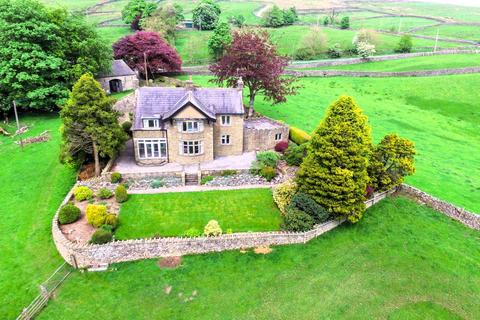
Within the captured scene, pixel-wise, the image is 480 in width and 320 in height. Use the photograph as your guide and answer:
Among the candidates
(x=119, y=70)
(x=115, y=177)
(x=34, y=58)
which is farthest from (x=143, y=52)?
(x=115, y=177)

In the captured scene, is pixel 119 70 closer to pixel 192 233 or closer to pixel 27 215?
pixel 27 215

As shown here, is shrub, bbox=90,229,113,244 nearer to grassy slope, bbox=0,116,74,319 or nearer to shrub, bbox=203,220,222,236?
grassy slope, bbox=0,116,74,319

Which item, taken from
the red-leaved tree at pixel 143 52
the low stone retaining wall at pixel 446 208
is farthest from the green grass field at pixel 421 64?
the low stone retaining wall at pixel 446 208

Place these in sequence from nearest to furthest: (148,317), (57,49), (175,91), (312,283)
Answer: (148,317) → (312,283) → (175,91) → (57,49)

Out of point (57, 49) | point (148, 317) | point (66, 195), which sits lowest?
point (148, 317)

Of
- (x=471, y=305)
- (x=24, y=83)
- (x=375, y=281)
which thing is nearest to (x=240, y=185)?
(x=375, y=281)

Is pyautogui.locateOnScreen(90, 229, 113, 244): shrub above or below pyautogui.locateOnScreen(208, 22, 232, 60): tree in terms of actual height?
below

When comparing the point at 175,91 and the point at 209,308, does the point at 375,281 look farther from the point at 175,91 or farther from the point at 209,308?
the point at 175,91

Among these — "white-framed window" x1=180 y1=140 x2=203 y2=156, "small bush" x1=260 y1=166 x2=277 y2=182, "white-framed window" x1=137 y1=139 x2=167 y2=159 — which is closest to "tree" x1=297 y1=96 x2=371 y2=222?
"small bush" x1=260 y1=166 x2=277 y2=182
